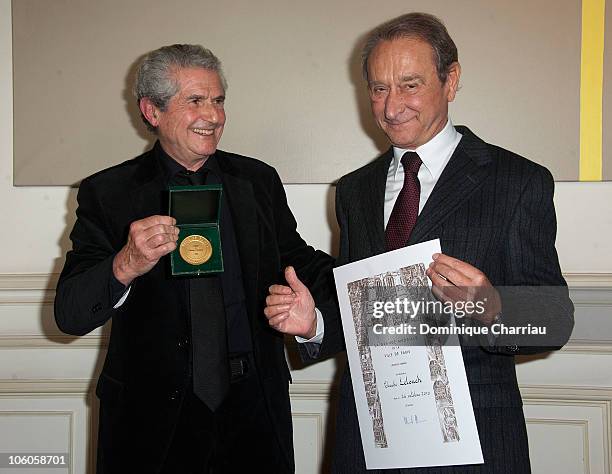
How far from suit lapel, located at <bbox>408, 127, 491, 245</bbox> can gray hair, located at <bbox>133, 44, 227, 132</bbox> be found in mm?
833

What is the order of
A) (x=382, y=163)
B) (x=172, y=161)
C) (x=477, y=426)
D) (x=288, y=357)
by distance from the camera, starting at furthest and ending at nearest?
(x=288, y=357), (x=172, y=161), (x=382, y=163), (x=477, y=426)

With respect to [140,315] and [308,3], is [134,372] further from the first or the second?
[308,3]

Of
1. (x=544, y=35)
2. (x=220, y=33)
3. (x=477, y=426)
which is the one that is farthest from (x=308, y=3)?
(x=477, y=426)

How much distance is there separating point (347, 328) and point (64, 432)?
1.90 metres

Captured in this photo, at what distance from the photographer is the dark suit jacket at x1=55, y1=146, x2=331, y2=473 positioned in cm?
229

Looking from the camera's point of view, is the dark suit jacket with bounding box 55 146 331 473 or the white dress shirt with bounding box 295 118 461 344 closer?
the white dress shirt with bounding box 295 118 461 344

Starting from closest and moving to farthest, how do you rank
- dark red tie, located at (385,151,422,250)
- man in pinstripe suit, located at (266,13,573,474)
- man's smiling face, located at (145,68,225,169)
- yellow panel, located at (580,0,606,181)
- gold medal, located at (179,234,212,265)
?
man in pinstripe suit, located at (266,13,573,474)
dark red tie, located at (385,151,422,250)
gold medal, located at (179,234,212,265)
man's smiling face, located at (145,68,225,169)
yellow panel, located at (580,0,606,181)

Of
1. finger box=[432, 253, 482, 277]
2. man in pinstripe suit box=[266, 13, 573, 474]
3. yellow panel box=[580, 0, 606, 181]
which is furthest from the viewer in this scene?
yellow panel box=[580, 0, 606, 181]

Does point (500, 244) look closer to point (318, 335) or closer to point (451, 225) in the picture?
point (451, 225)

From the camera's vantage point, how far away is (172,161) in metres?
2.47

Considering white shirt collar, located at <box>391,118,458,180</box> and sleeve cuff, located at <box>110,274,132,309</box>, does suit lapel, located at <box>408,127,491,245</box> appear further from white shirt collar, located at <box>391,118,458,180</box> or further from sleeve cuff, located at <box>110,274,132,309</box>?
sleeve cuff, located at <box>110,274,132,309</box>

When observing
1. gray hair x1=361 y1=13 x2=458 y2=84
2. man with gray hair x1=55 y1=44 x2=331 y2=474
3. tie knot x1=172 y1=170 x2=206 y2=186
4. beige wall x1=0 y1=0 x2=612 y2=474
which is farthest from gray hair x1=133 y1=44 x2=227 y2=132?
beige wall x1=0 y1=0 x2=612 y2=474

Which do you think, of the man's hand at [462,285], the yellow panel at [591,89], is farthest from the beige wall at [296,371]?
the man's hand at [462,285]

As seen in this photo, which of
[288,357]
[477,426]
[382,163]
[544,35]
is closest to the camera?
[477,426]
